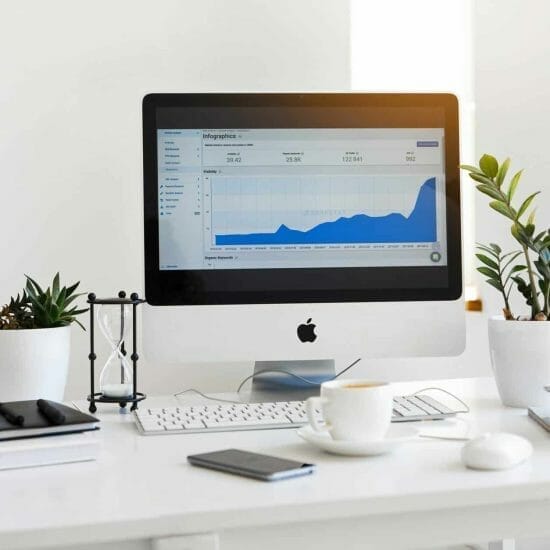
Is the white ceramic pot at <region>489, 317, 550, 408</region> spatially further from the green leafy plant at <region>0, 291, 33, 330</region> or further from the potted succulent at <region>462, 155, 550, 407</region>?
the green leafy plant at <region>0, 291, 33, 330</region>

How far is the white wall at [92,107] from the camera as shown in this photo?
5.99 ft

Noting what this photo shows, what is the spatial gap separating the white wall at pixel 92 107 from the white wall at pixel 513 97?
0.55 m

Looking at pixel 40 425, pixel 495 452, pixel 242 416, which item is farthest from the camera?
pixel 242 416

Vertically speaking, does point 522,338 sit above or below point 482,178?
below

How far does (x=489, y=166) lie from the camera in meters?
1.50

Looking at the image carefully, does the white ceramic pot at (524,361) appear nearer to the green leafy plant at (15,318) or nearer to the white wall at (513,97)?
the white wall at (513,97)

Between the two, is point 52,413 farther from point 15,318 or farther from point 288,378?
point 288,378

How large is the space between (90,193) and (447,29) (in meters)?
1.01

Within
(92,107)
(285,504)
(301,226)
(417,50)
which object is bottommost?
(285,504)

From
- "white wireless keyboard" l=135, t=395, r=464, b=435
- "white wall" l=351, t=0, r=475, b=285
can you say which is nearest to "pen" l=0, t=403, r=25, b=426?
"white wireless keyboard" l=135, t=395, r=464, b=435

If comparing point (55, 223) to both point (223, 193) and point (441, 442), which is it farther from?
point (441, 442)

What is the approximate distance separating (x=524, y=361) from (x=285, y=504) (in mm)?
670

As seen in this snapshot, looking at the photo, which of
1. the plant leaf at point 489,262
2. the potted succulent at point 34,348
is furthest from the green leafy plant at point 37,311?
the plant leaf at point 489,262

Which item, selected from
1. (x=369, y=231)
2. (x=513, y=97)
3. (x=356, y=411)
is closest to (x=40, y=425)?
(x=356, y=411)
